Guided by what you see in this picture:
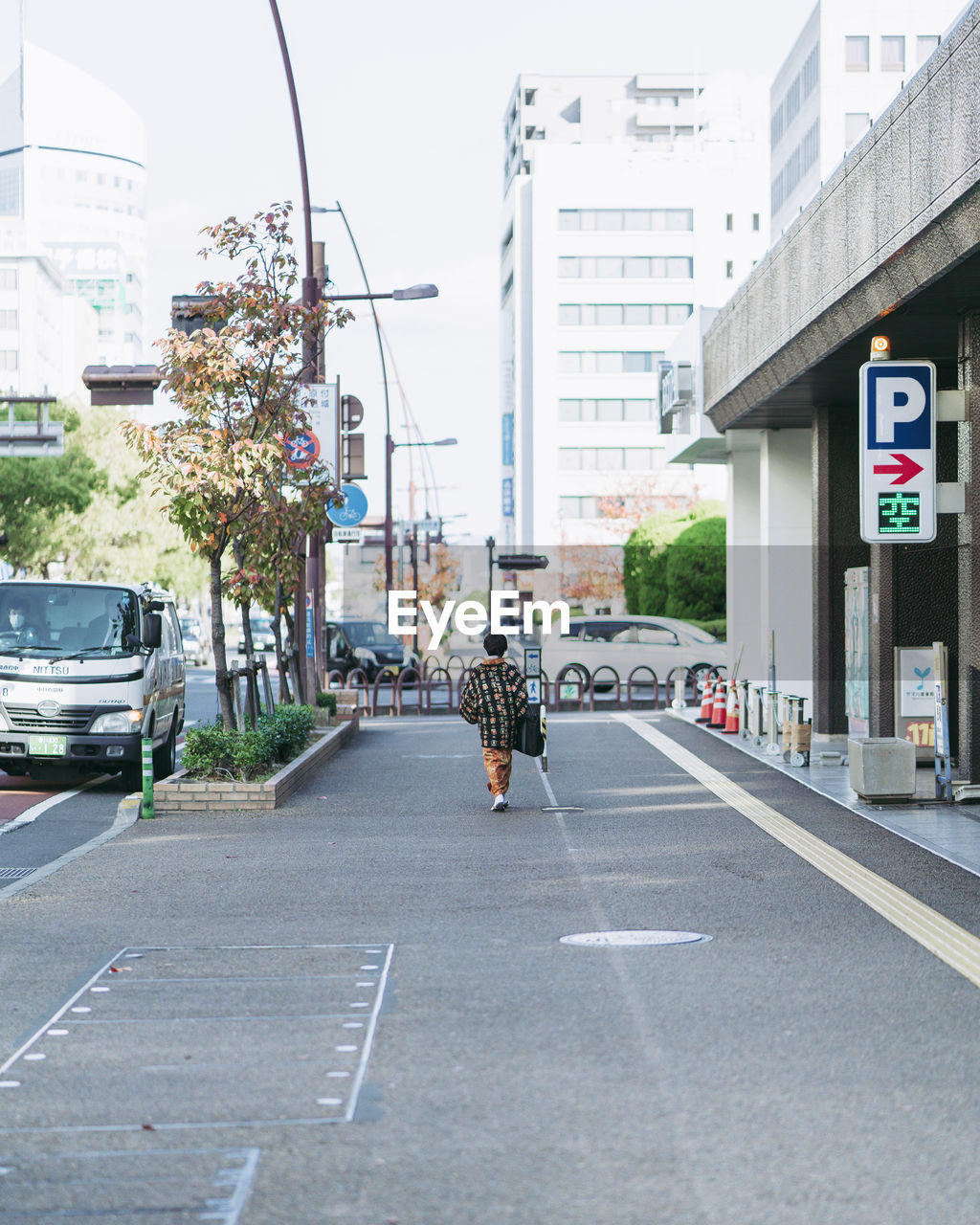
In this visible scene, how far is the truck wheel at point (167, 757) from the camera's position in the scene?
1792 cm

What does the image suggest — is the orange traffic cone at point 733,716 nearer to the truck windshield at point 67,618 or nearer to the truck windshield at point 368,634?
the truck windshield at point 67,618

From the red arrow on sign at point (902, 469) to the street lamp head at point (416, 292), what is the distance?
13.3m

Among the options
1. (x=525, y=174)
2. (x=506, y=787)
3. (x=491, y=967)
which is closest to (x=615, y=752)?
(x=506, y=787)

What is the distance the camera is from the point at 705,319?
25734mm

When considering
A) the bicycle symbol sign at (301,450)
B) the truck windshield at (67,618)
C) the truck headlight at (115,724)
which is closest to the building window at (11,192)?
the truck windshield at (67,618)

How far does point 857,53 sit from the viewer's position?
72938mm

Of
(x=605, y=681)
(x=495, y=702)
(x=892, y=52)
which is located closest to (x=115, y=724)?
(x=495, y=702)

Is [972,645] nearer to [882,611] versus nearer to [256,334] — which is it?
[882,611]

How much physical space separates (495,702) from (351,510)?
37.7 ft

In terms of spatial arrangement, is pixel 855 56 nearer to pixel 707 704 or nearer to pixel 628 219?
pixel 628 219

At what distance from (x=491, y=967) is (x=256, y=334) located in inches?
408

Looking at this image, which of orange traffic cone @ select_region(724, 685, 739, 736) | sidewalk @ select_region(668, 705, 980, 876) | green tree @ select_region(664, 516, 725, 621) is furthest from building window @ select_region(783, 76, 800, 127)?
sidewalk @ select_region(668, 705, 980, 876)

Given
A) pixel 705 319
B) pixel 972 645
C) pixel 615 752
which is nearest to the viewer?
pixel 972 645

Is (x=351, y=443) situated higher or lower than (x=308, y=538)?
higher
